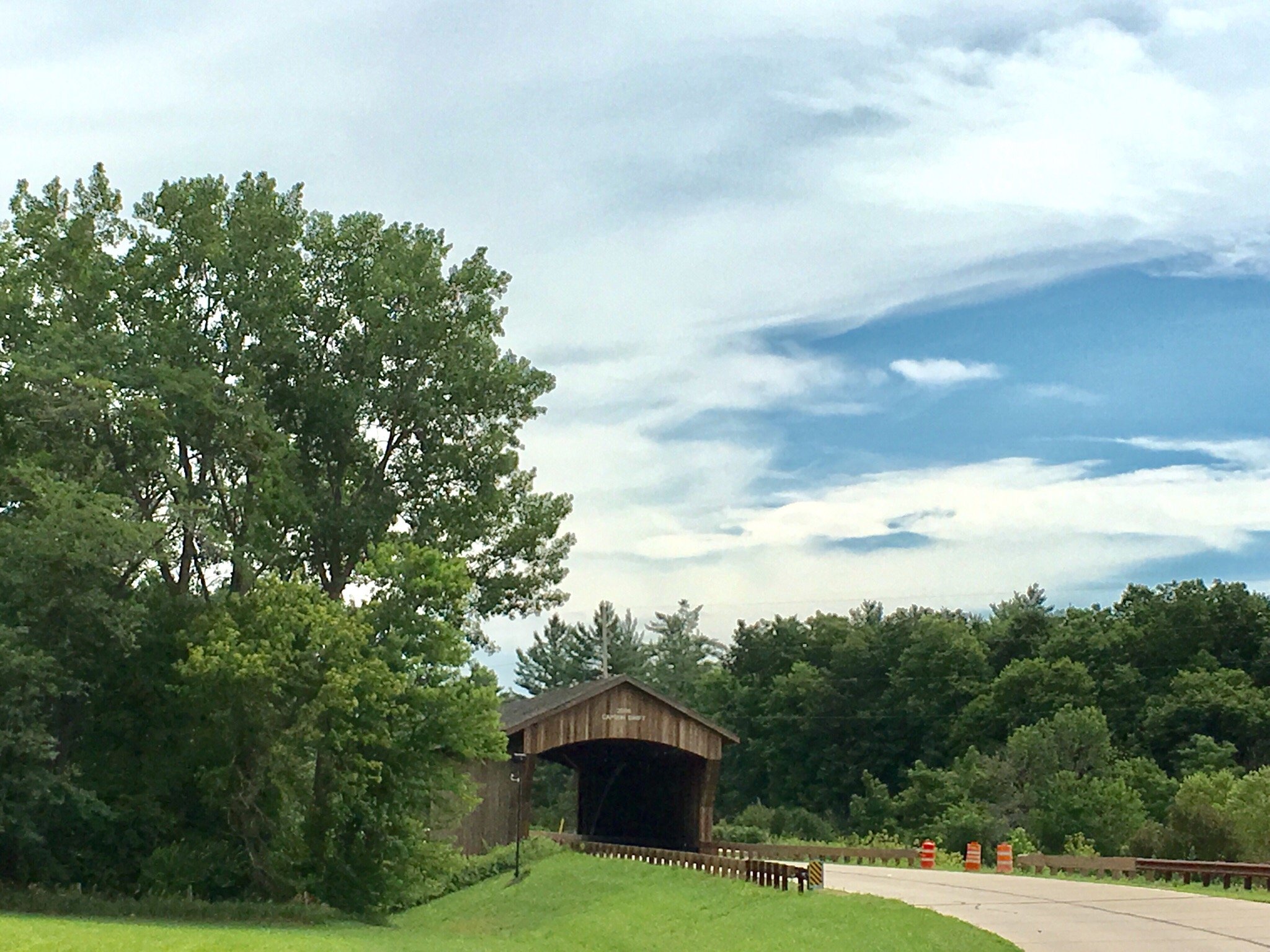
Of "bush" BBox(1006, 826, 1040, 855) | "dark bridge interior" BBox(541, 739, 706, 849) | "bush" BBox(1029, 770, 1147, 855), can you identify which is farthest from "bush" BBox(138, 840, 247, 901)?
"bush" BBox(1029, 770, 1147, 855)

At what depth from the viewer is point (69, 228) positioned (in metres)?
37.3

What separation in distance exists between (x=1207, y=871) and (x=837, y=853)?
13.4 metres

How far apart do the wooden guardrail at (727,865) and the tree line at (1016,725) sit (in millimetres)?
13029

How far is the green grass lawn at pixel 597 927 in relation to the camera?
68.3 ft

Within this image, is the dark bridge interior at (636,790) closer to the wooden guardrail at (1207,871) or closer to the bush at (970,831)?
the bush at (970,831)

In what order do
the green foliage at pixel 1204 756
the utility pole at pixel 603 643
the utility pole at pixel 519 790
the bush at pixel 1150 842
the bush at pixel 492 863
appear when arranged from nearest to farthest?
1. the bush at pixel 1150 842
2. the bush at pixel 492 863
3. the utility pole at pixel 519 790
4. the green foliage at pixel 1204 756
5. the utility pole at pixel 603 643

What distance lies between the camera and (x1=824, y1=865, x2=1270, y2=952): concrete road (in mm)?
20781

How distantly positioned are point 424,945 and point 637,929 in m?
4.79

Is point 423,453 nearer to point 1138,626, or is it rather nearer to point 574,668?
point 1138,626

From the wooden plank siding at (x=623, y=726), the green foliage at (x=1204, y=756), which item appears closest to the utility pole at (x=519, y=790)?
the wooden plank siding at (x=623, y=726)

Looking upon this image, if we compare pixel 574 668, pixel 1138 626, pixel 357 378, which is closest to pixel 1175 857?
pixel 357 378

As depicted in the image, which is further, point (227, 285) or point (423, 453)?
point (423, 453)

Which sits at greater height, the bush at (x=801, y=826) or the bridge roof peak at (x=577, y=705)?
the bridge roof peak at (x=577, y=705)

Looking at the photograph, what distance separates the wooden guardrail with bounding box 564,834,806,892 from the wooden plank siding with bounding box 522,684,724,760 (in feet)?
11.1
